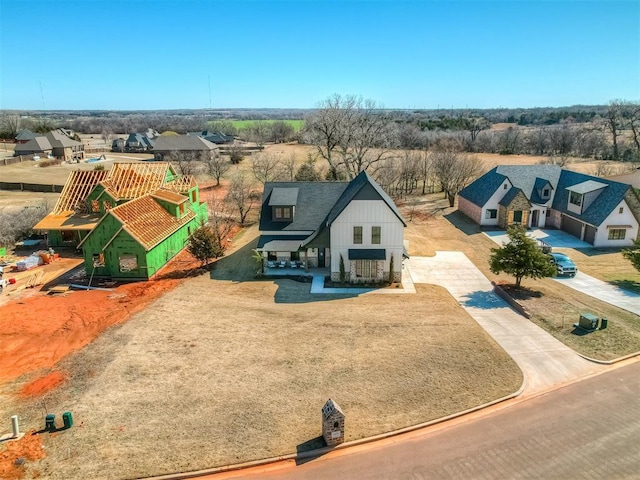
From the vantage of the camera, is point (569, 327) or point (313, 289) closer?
point (569, 327)

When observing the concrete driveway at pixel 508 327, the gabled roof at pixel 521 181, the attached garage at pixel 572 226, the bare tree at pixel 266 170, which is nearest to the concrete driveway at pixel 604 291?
the concrete driveway at pixel 508 327

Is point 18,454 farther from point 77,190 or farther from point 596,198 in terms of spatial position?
point 596,198

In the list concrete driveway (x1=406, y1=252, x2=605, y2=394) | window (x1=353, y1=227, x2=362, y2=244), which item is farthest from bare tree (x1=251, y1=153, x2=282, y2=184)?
window (x1=353, y1=227, x2=362, y2=244)

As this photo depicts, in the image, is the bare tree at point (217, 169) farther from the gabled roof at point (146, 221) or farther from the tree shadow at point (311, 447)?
the tree shadow at point (311, 447)

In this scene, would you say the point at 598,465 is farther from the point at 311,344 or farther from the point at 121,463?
the point at 121,463

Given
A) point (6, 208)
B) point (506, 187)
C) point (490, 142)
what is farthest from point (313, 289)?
point (490, 142)

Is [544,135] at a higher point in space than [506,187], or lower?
higher

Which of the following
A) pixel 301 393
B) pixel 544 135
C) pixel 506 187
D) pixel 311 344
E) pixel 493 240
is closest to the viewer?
pixel 301 393

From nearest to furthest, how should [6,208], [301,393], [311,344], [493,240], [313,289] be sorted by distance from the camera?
[301,393], [311,344], [313,289], [493,240], [6,208]
